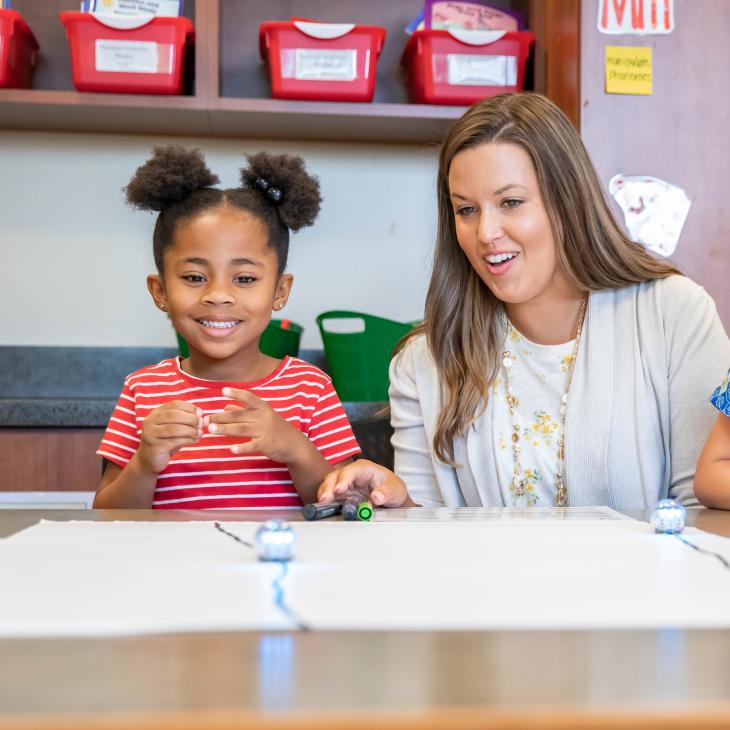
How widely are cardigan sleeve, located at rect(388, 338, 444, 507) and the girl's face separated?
0.25m

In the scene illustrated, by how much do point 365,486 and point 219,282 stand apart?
0.39 metres

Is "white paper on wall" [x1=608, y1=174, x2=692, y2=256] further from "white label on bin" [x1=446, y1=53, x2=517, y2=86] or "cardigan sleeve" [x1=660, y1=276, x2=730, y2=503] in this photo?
"cardigan sleeve" [x1=660, y1=276, x2=730, y2=503]

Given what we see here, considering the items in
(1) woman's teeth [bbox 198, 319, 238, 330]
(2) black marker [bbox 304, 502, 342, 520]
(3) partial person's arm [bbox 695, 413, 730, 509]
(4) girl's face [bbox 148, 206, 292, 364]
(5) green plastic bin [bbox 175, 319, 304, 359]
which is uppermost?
→ (4) girl's face [bbox 148, 206, 292, 364]

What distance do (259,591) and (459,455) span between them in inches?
34.8

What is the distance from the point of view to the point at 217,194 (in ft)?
4.56

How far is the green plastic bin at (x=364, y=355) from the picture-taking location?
2158 mm

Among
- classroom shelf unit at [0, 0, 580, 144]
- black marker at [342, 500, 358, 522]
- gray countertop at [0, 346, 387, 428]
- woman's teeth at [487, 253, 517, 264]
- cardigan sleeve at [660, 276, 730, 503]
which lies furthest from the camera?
gray countertop at [0, 346, 387, 428]

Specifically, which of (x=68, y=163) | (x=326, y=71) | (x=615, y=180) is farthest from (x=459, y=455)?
(x=68, y=163)

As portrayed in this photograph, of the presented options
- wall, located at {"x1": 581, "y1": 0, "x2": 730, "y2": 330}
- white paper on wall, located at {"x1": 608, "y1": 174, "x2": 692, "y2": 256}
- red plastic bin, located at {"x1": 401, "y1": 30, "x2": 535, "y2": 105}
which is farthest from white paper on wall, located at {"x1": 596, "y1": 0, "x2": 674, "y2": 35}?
white paper on wall, located at {"x1": 608, "y1": 174, "x2": 692, "y2": 256}

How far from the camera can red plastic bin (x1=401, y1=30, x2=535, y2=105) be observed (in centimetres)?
210

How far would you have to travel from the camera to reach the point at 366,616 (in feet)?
1.54

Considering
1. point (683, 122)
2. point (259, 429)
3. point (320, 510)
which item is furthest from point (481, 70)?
point (320, 510)

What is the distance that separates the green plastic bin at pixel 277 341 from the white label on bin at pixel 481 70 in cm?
66

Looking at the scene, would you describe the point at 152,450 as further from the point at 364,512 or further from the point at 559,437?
the point at 559,437
